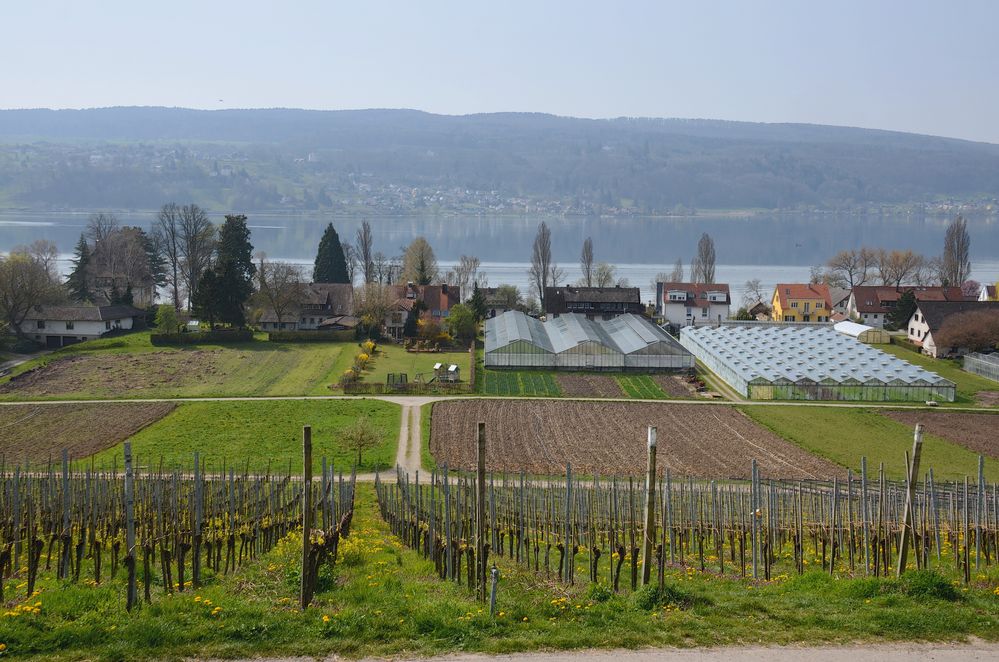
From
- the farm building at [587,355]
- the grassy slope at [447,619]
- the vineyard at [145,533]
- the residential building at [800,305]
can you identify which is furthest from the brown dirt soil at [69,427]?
the residential building at [800,305]

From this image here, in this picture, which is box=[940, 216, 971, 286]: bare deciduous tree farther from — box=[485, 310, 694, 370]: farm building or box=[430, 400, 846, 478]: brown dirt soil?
box=[430, 400, 846, 478]: brown dirt soil

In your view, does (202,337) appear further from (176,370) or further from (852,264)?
(852,264)

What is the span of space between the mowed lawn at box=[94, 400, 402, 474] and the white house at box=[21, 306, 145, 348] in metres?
21.7

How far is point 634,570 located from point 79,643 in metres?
7.51

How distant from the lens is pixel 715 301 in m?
72.4

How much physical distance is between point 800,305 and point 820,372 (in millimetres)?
30140

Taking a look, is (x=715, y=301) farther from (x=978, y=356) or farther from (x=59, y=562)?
(x=59, y=562)

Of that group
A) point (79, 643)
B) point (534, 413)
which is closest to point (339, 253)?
point (534, 413)

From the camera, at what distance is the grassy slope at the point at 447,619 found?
405 inches

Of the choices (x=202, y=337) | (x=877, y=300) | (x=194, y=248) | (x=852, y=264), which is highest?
(x=194, y=248)

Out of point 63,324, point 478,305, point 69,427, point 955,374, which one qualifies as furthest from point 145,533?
point 478,305

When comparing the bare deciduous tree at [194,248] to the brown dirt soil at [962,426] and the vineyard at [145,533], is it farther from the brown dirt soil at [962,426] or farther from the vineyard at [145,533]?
the vineyard at [145,533]

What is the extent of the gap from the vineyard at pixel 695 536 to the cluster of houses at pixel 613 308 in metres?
41.7

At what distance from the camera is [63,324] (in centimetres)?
5769
